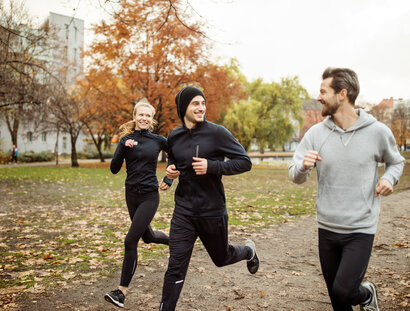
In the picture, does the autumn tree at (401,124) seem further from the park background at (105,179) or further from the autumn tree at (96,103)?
the autumn tree at (96,103)

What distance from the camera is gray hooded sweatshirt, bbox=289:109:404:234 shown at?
9.49 feet

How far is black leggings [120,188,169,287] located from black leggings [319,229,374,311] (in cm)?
213

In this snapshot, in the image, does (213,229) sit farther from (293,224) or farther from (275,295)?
(293,224)

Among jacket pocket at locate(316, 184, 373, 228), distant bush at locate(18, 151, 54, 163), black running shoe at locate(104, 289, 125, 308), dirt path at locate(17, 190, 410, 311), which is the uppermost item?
jacket pocket at locate(316, 184, 373, 228)

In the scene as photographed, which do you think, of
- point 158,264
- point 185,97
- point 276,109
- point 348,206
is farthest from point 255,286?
point 276,109

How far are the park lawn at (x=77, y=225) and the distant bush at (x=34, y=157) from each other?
23259 mm

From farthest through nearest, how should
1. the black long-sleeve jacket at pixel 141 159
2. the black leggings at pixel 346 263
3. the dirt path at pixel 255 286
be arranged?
the black long-sleeve jacket at pixel 141 159, the dirt path at pixel 255 286, the black leggings at pixel 346 263

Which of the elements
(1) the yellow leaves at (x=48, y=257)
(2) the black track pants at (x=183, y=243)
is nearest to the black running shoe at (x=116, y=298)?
(2) the black track pants at (x=183, y=243)

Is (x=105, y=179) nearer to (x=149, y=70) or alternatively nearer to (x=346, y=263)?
(x=149, y=70)

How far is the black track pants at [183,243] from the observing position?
3438 millimetres

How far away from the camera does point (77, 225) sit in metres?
8.66

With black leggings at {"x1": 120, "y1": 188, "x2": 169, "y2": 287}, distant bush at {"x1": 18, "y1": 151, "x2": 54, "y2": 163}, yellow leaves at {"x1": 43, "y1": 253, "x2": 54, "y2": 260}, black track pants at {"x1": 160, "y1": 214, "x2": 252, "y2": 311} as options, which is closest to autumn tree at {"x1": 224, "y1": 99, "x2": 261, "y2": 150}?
distant bush at {"x1": 18, "y1": 151, "x2": 54, "y2": 163}

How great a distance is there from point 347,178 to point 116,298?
103 inches

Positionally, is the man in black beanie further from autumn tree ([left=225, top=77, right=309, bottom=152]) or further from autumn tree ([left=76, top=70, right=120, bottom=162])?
autumn tree ([left=225, top=77, right=309, bottom=152])
